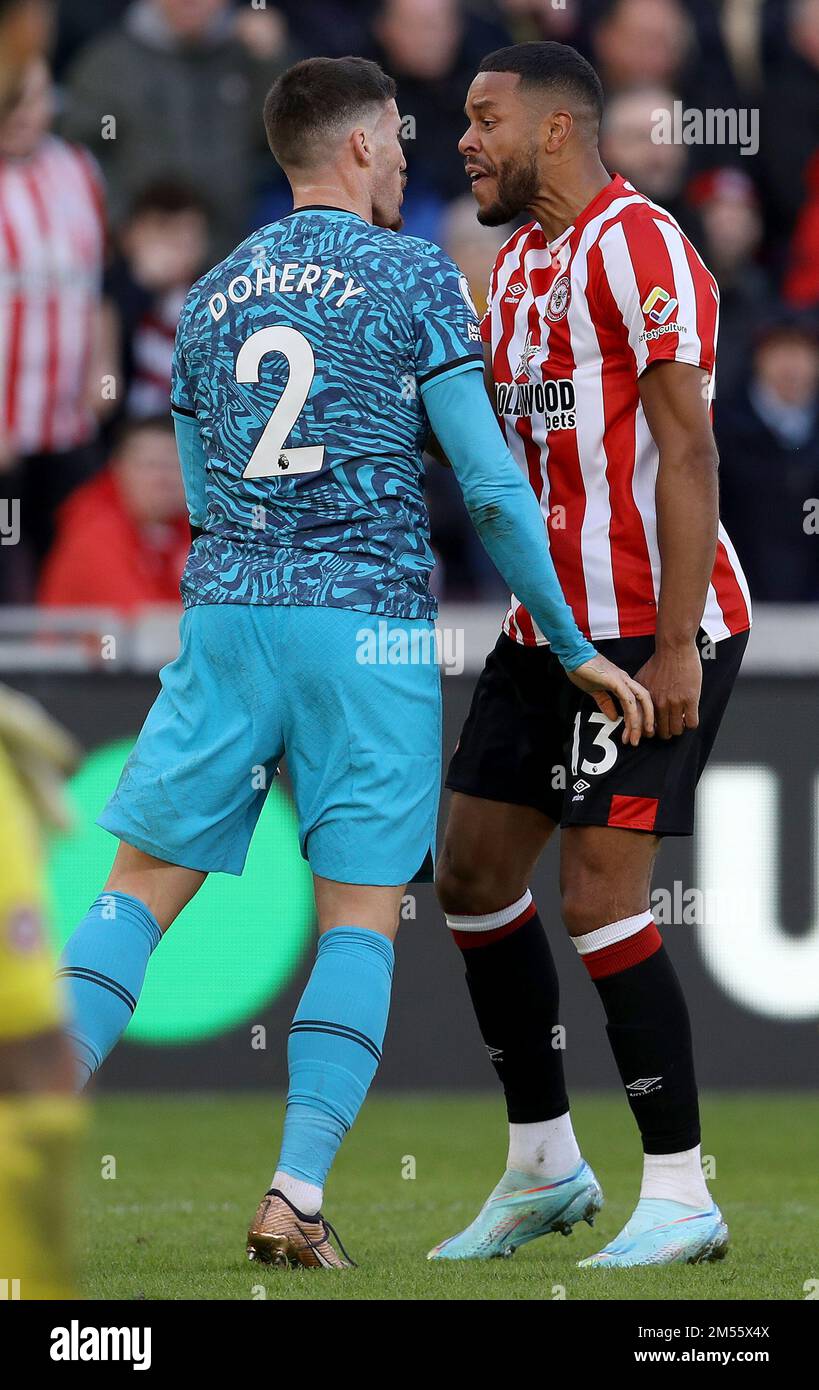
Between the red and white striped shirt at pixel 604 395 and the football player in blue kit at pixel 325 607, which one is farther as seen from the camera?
the red and white striped shirt at pixel 604 395

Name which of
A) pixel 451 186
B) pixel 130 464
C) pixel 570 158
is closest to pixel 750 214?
pixel 451 186

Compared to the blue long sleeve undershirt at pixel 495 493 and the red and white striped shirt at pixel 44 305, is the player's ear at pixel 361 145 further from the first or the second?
the red and white striped shirt at pixel 44 305

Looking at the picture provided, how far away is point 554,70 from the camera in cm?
359

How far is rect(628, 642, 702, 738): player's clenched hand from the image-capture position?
3.40 metres

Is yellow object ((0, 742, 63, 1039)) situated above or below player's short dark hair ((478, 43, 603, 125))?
below

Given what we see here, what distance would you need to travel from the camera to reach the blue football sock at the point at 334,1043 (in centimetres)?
316

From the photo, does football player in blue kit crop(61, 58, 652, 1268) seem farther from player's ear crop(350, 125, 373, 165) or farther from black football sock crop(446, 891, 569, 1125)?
black football sock crop(446, 891, 569, 1125)

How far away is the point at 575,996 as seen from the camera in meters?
5.76

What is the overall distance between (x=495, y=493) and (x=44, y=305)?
474 centimetres

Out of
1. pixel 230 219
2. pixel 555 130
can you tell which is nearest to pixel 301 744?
pixel 555 130


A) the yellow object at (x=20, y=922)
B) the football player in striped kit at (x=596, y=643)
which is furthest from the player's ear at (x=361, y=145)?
the yellow object at (x=20, y=922)

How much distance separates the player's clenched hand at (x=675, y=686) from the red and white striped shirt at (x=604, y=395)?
0.13m

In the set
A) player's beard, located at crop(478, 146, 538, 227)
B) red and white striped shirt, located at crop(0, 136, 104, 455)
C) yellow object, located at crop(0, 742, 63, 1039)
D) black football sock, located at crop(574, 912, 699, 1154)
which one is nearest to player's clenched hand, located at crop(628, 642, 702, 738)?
black football sock, located at crop(574, 912, 699, 1154)

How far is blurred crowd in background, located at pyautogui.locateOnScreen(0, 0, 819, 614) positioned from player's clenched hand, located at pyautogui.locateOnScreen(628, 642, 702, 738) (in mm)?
3654
